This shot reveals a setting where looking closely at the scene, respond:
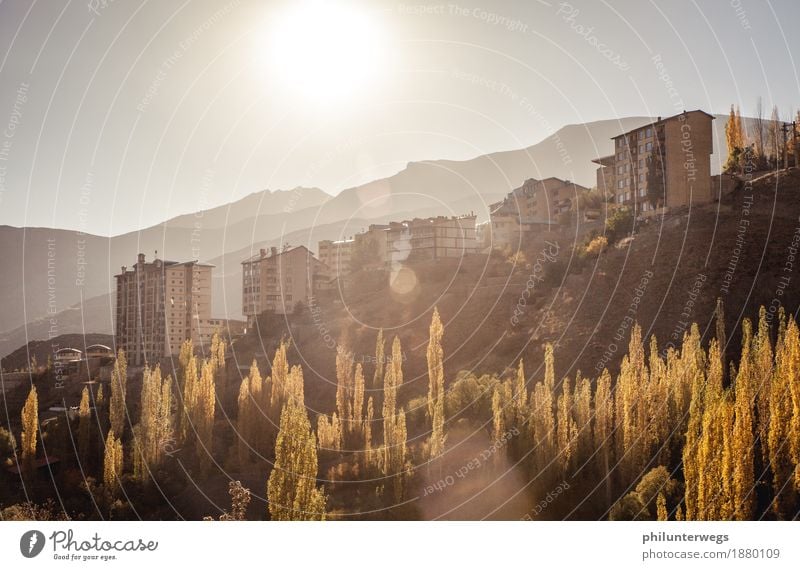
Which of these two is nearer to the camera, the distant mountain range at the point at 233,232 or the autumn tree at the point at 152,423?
the autumn tree at the point at 152,423

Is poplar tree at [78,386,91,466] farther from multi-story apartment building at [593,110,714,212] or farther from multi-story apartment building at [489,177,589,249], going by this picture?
multi-story apartment building at [593,110,714,212]

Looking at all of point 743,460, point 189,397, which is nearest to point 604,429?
point 743,460

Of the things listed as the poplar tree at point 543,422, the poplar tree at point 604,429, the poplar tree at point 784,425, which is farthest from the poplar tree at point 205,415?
the poplar tree at point 784,425

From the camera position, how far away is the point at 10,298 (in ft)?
39.7

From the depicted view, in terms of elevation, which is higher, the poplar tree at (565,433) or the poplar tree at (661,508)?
the poplar tree at (565,433)

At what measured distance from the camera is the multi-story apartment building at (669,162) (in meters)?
14.0

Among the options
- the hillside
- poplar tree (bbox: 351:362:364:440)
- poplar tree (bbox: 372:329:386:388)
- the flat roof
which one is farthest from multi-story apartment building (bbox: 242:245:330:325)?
the flat roof

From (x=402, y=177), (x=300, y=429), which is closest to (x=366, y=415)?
(x=300, y=429)

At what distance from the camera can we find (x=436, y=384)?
39.3ft

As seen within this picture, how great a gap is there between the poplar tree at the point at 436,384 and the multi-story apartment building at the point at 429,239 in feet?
9.93
